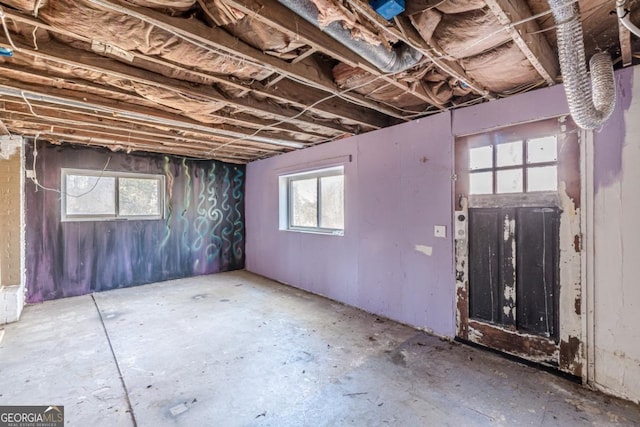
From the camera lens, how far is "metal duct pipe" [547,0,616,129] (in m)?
1.55

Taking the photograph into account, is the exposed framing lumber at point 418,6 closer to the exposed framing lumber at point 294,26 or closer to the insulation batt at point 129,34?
the exposed framing lumber at point 294,26

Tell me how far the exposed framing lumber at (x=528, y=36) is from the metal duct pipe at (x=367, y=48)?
466 mm

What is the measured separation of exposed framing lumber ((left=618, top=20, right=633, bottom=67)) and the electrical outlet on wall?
1642 mm

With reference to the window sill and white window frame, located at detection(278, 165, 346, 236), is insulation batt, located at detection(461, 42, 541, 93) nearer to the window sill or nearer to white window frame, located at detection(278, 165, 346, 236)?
white window frame, located at detection(278, 165, 346, 236)

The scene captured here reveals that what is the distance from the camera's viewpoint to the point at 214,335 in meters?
2.96

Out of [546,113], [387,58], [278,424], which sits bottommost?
[278,424]

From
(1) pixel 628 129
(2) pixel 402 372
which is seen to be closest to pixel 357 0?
(1) pixel 628 129

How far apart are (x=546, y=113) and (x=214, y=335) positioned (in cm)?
349

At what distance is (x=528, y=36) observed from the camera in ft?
5.43

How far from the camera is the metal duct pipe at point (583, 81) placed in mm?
1550

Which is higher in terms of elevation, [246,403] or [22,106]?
[22,106]

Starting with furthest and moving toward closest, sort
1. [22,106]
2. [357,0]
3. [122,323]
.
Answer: [122,323], [22,106], [357,0]

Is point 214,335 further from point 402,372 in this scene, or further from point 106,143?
point 106,143

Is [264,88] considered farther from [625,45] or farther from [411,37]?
[625,45]
